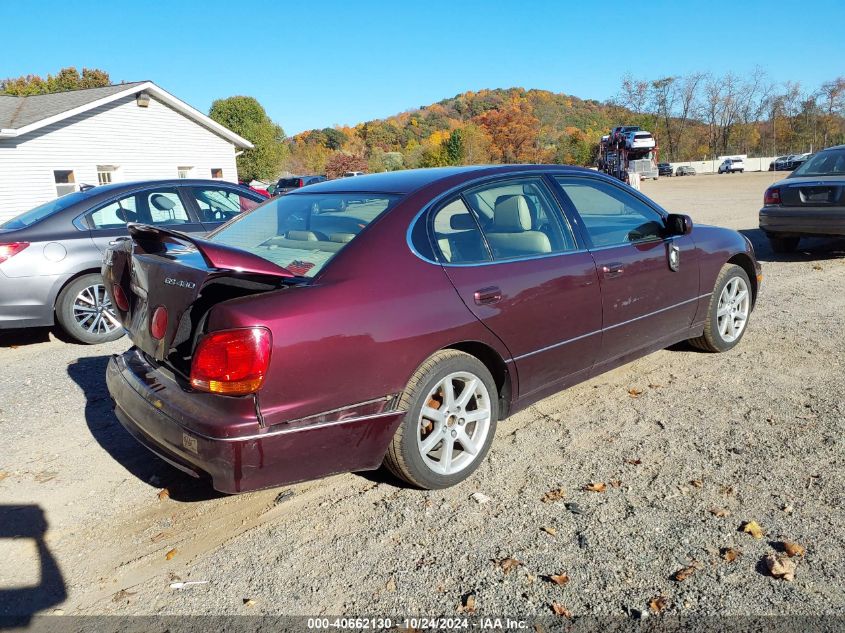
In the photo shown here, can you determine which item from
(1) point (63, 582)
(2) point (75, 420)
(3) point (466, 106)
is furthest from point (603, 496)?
(3) point (466, 106)

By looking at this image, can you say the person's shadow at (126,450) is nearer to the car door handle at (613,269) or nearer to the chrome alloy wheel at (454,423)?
the chrome alloy wheel at (454,423)

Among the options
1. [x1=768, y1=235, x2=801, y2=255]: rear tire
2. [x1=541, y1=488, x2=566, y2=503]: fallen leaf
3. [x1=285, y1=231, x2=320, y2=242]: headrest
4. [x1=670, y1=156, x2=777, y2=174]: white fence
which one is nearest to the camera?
[x1=541, y1=488, x2=566, y2=503]: fallen leaf

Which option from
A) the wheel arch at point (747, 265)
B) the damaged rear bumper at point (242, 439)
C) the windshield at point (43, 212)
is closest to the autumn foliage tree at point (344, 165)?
the windshield at point (43, 212)

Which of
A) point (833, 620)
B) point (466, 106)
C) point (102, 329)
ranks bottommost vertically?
point (833, 620)

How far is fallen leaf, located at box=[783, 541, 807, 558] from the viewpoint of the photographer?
2740 mm

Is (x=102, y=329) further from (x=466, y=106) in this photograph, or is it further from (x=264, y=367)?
(x=466, y=106)

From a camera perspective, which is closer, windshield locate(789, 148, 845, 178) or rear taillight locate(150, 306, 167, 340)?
rear taillight locate(150, 306, 167, 340)

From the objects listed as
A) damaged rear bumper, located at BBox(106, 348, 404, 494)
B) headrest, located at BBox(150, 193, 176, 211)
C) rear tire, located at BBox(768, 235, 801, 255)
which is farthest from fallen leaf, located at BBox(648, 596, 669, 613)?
rear tire, located at BBox(768, 235, 801, 255)

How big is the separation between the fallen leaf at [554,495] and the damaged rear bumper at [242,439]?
2.83ft

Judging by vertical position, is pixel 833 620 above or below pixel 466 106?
below

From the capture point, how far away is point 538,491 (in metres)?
3.37

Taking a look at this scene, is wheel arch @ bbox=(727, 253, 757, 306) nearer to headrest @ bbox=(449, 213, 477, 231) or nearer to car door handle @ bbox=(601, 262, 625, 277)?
car door handle @ bbox=(601, 262, 625, 277)

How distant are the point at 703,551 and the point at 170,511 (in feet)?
8.35

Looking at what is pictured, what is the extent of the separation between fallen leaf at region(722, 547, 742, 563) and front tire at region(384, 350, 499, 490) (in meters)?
1.26
